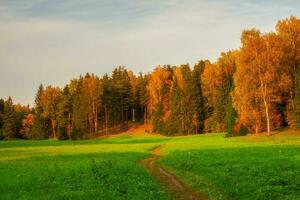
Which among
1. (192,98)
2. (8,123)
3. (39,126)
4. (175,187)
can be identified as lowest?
(175,187)

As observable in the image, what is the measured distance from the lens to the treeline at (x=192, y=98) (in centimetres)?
7350

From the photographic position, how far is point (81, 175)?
30766mm

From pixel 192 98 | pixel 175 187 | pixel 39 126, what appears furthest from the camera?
pixel 39 126

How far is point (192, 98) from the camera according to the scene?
11731cm

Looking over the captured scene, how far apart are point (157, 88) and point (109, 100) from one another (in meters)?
22.7

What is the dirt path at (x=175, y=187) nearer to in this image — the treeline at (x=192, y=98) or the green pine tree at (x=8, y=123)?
the treeline at (x=192, y=98)

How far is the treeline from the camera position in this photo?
241ft

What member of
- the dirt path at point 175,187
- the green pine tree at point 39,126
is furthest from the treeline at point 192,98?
the dirt path at point 175,187

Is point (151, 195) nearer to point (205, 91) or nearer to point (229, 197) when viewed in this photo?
point (229, 197)

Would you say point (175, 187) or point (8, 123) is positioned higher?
point (8, 123)

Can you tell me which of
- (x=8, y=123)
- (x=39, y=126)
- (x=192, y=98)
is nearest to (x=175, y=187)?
(x=192, y=98)

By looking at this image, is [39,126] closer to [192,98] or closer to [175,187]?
[192,98]

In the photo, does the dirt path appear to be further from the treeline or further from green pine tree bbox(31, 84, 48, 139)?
green pine tree bbox(31, 84, 48, 139)

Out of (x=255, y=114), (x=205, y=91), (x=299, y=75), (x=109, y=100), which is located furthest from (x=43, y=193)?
(x=109, y=100)
